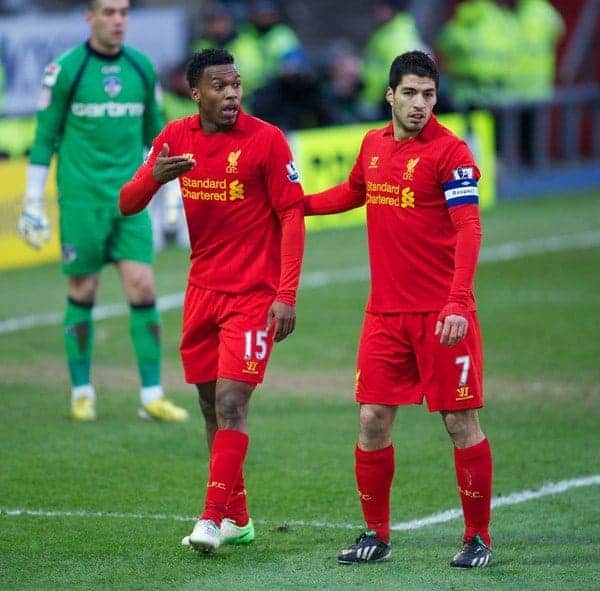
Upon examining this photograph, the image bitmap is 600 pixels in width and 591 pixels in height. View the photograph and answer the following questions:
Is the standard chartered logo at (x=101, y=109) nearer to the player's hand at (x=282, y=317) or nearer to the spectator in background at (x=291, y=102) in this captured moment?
the player's hand at (x=282, y=317)

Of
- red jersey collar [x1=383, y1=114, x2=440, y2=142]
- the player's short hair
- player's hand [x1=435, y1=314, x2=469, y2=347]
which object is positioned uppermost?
the player's short hair

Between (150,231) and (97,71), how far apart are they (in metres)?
1.02

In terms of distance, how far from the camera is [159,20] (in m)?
21.5

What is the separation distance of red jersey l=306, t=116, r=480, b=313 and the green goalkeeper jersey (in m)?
3.33

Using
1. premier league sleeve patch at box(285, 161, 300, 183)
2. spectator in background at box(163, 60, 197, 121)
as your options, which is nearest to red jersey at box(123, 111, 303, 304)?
premier league sleeve patch at box(285, 161, 300, 183)

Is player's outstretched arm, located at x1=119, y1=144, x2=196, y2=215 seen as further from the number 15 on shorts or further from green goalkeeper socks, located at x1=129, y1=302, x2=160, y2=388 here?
green goalkeeper socks, located at x1=129, y1=302, x2=160, y2=388

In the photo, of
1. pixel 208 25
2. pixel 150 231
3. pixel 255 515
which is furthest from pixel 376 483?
pixel 208 25

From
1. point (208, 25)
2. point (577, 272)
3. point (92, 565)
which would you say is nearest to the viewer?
point (92, 565)

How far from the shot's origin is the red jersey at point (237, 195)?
6863mm

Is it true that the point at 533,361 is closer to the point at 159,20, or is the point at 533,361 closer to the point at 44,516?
the point at 44,516

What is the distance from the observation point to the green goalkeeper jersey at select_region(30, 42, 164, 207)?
31.9 ft

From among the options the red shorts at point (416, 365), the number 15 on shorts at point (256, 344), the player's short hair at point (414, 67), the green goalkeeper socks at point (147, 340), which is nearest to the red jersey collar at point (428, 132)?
the player's short hair at point (414, 67)

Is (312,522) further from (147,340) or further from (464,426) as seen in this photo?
(147,340)

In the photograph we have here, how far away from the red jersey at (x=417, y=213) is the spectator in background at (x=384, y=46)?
1509 cm
